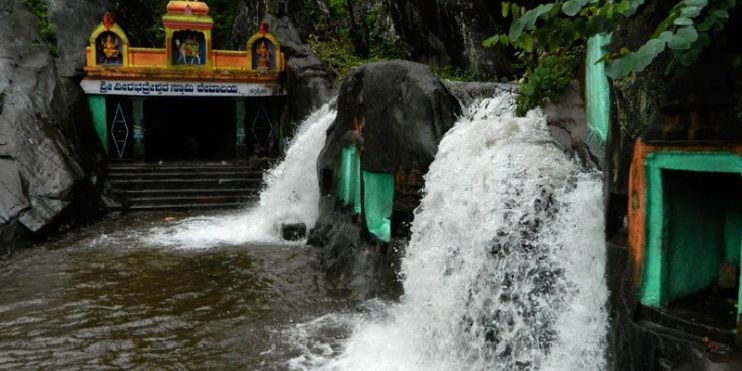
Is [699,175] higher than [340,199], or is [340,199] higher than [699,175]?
[699,175]

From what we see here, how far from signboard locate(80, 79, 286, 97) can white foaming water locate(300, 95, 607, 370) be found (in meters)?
12.3

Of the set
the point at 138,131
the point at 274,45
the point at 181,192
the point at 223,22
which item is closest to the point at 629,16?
the point at 181,192

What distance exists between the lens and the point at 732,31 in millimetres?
3387

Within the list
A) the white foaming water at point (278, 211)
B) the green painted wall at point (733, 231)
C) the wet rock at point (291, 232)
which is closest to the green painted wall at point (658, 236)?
the green painted wall at point (733, 231)

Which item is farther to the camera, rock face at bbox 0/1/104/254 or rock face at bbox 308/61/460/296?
rock face at bbox 0/1/104/254

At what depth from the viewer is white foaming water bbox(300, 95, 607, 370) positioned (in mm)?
4590

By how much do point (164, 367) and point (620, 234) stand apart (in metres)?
4.29

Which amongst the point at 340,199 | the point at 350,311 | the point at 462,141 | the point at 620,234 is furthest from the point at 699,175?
the point at 340,199

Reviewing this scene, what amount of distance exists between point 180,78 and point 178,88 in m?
0.30

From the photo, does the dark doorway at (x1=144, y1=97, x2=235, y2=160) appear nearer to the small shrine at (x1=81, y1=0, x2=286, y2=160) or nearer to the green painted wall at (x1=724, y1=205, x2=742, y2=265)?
the small shrine at (x1=81, y1=0, x2=286, y2=160)

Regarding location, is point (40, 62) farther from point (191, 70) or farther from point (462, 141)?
point (462, 141)

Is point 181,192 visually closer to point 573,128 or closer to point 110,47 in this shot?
point 110,47

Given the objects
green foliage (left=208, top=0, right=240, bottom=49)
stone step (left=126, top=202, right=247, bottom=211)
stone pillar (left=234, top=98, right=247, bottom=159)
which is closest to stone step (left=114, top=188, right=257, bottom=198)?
stone step (left=126, top=202, right=247, bottom=211)

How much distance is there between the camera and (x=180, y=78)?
17250 millimetres
